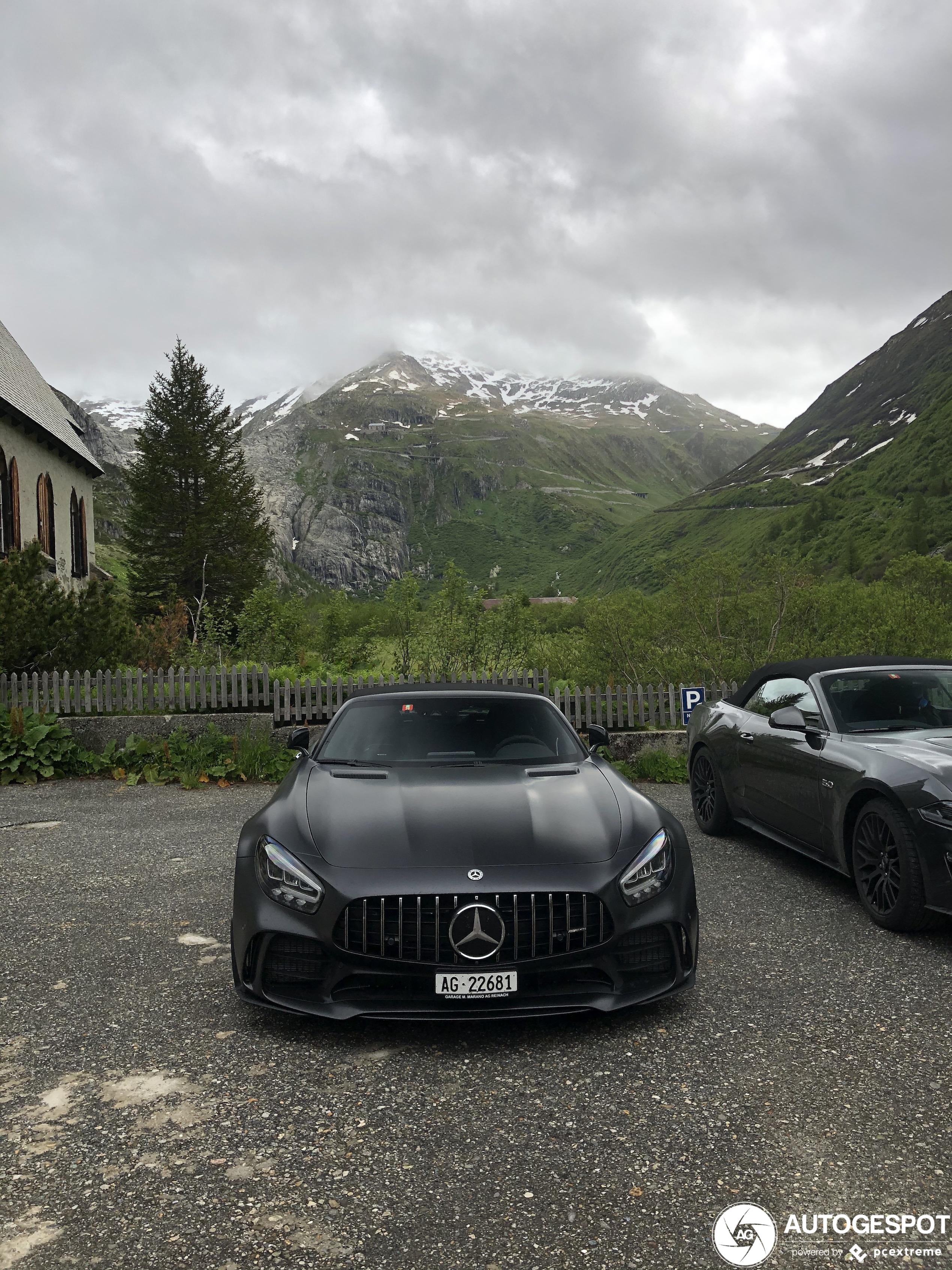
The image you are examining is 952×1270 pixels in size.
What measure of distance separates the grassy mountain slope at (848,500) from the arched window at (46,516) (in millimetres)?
58772

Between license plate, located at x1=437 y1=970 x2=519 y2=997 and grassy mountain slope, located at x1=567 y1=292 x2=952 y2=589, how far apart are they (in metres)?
78.3

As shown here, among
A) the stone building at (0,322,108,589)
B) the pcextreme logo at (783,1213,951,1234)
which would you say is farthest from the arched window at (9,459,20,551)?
the pcextreme logo at (783,1213,951,1234)

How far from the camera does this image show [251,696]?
12617 millimetres

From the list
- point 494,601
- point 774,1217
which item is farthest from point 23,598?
point 774,1217

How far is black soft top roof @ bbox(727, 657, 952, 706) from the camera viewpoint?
637 centimetres

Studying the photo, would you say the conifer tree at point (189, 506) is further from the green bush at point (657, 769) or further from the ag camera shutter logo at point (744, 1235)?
the ag camera shutter logo at point (744, 1235)

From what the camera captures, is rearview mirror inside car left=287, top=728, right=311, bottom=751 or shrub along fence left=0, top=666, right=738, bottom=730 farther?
shrub along fence left=0, top=666, right=738, bottom=730

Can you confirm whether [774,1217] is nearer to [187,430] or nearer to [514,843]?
[514,843]

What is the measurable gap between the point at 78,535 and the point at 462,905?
33659 millimetres

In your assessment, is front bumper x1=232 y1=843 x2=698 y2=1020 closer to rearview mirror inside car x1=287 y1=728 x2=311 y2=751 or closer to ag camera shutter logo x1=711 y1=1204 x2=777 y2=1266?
ag camera shutter logo x1=711 y1=1204 x2=777 y2=1266

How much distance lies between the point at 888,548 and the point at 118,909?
366 ft

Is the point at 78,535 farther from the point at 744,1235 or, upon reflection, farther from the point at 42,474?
the point at 744,1235

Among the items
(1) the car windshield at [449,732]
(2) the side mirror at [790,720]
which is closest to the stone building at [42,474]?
(1) the car windshield at [449,732]

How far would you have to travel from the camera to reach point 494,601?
15.3m
